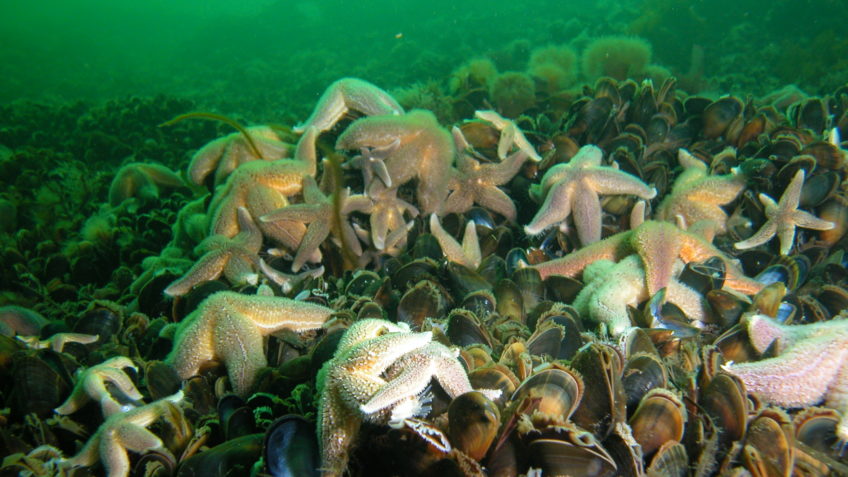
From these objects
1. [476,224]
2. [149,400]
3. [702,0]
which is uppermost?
[702,0]

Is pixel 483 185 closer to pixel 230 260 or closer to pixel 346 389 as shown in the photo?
pixel 230 260

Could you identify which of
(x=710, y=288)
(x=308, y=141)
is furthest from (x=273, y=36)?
(x=710, y=288)

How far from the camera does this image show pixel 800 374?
216 centimetres

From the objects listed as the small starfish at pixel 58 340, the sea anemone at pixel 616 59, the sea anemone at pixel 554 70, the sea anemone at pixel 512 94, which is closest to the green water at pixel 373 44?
the sea anemone at pixel 616 59

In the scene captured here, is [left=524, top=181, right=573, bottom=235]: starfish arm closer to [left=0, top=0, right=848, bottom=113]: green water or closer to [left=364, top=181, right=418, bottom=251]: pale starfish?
[left=364, top=181, right=418, bottom=251]: pale starfish

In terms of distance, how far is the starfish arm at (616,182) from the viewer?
3.89 m

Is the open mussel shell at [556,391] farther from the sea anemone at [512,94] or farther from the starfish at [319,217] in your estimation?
the sea anemone at [512,94]

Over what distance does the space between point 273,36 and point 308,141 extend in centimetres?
4247

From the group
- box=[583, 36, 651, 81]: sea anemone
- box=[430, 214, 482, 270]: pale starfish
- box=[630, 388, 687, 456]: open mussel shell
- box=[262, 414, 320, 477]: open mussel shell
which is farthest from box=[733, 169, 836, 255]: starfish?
box=[583, 36, 651, 81]: sea anemone

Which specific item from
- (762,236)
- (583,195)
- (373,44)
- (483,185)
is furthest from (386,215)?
(373,44)

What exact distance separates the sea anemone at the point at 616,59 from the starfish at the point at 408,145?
795 cm

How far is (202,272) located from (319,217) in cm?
120

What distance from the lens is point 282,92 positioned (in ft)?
→ 77.3

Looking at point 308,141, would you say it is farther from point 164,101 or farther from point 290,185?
point 164,101
